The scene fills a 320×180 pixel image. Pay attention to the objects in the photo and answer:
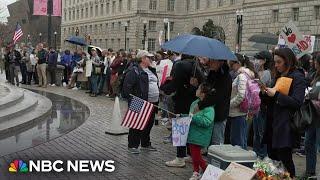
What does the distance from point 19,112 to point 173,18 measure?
77.7 meters

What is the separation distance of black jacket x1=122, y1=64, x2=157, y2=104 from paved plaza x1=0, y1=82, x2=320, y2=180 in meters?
1.12

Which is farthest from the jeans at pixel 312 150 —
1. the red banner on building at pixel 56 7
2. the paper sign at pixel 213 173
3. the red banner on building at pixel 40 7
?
the red banner on building at pixel 40 7

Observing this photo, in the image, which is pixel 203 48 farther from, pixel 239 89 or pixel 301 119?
pixel 239 89

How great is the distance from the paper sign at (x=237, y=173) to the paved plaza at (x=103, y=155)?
2.11m

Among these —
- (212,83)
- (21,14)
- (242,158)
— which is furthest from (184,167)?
(21,14)

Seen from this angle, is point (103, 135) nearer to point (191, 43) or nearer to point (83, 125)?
point (83, 125)

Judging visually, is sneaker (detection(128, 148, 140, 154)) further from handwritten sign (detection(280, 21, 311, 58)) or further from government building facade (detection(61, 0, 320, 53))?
government building facade (detection(61, 0, 320, 53))

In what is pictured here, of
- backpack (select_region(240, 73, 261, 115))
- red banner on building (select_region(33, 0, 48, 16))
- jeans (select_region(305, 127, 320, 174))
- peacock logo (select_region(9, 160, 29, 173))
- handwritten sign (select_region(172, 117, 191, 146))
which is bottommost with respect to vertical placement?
peacock logo (select_region(9, 160, 29, 173))

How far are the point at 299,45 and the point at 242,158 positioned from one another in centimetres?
709

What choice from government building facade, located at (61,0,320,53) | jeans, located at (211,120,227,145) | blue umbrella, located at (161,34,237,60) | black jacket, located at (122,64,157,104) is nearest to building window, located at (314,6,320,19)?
government building facade, located at (61,0,320,53)

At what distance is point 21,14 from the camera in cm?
10675

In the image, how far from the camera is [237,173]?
5402 millimetres

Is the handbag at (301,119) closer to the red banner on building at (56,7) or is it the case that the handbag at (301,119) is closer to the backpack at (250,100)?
the backpack at (250,100)

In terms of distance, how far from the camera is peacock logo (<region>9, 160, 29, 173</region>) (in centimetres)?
747
